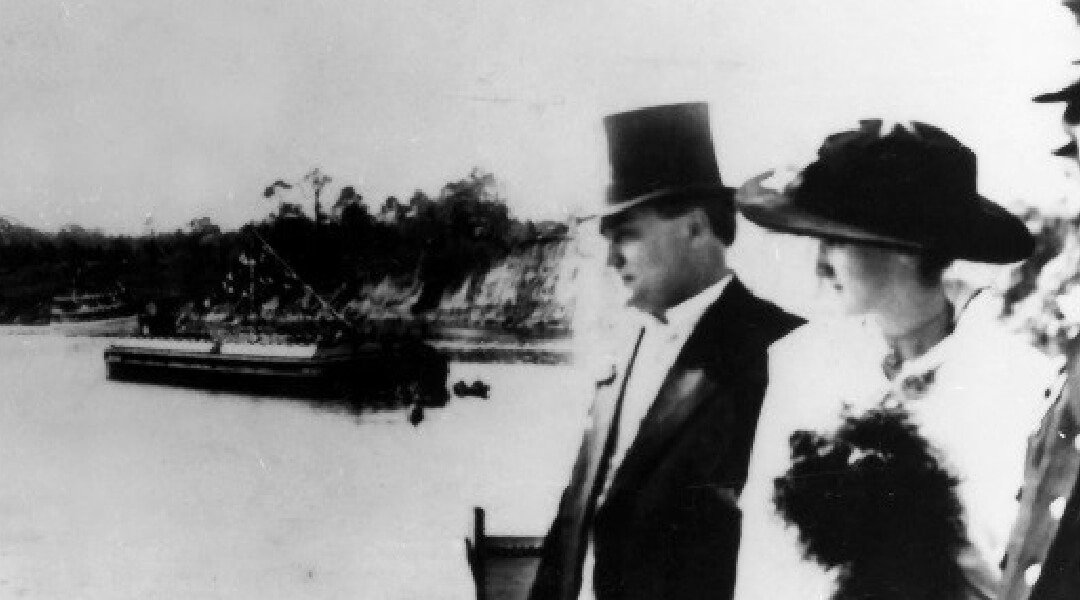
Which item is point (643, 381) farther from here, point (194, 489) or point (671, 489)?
point (194, 489)

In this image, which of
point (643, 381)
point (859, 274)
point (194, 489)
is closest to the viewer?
point (194, 489)

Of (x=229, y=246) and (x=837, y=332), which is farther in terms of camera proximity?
(x=837, y=332)

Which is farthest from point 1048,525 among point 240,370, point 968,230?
point 240,370

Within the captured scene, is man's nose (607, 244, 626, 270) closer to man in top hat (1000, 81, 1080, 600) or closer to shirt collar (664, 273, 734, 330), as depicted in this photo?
shirt collar (664, 273, 734, 330)

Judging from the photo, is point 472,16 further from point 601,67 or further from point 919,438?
point 919,438

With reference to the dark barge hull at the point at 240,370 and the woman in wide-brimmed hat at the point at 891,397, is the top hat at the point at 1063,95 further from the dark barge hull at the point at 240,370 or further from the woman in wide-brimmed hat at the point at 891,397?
the dark barge hull at the point at 240,370

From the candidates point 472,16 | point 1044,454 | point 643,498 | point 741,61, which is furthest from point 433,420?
point 1044,454

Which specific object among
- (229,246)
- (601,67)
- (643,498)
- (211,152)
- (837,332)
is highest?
(601,67)
